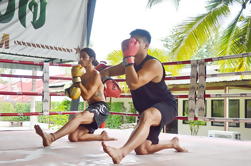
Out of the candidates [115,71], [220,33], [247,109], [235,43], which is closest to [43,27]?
[115,71]

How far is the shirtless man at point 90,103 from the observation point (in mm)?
2645

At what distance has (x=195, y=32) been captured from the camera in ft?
22.4

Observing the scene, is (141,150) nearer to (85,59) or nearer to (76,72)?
(76,72)

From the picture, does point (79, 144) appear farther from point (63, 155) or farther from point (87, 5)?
point (87, 5)

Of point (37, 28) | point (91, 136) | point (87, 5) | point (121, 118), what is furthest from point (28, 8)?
point (121, 118)

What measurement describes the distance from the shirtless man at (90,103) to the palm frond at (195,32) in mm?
4088

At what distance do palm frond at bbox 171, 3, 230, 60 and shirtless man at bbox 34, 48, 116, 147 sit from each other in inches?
161

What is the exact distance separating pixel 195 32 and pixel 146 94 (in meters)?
4.95

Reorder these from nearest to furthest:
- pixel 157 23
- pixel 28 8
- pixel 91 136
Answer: pixel 91 136 → pixel 28 8 → pixel 157 23

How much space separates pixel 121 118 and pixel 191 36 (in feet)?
17.0

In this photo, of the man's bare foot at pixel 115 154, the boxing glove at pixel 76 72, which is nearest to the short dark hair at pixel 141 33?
the boxing glove at pixel 76 72

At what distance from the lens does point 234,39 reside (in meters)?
6.98

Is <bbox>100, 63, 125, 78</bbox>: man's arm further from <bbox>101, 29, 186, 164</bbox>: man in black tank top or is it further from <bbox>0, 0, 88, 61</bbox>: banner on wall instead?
<bbox>0, 0, 88, 61</bbox>: banner on wall

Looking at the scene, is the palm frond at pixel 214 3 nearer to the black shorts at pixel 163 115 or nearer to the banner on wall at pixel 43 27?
the banner on wall at pixel 43 27
